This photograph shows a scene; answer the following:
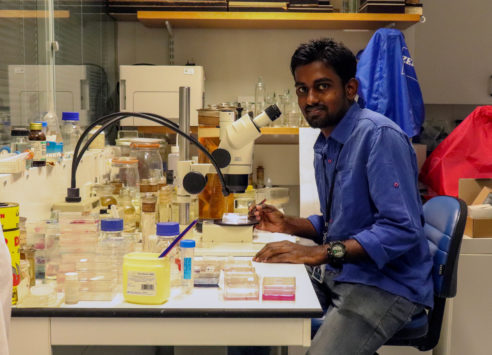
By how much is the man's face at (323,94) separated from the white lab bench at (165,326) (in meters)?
0.80

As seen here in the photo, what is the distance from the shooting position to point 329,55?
6.31 feet

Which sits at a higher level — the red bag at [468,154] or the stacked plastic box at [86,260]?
the red bag at [468,154]

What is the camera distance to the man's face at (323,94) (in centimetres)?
194

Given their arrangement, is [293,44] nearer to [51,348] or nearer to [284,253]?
[284,253]

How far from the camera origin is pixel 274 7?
135 inches

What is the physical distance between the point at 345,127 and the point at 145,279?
895mm

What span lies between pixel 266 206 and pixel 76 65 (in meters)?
1.39

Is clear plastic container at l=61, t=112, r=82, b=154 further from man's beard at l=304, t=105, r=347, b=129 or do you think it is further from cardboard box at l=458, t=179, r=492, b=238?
cardboard box at l=458, t=179, r=492, b=238

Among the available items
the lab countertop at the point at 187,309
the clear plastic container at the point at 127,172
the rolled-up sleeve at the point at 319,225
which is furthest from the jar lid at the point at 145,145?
the lab countertop at the point at 187,309

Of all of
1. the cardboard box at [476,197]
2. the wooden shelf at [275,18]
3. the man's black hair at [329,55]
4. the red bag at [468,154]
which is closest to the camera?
the man's black hair at [329,55]

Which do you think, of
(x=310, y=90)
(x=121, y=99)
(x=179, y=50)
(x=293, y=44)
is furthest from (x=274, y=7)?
(x=310, y=90)

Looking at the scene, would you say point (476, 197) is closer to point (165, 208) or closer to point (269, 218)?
point (269, 218)

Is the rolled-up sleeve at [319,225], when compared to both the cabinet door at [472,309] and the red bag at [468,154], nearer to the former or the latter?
the cabinet door at [472,309]

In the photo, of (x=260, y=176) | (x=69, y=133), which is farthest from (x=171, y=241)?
(x=260, y=176)
